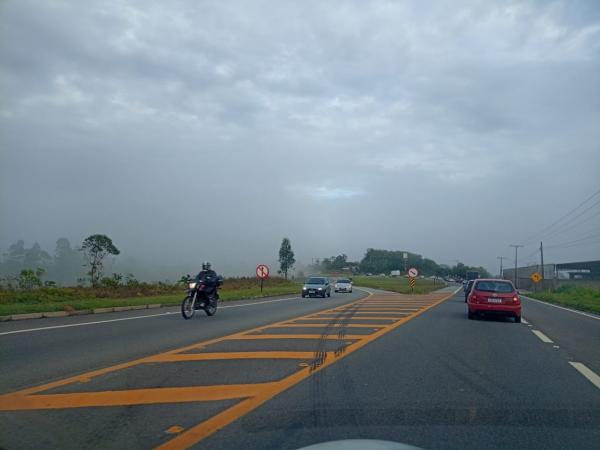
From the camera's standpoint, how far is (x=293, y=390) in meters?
7.52

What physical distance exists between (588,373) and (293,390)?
16.8ft

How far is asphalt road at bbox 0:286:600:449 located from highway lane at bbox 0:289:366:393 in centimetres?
5

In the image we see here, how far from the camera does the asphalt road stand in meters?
5.62

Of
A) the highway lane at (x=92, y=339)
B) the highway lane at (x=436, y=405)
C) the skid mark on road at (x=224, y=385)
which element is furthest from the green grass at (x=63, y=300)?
the highway lane at (x=436, y=405)

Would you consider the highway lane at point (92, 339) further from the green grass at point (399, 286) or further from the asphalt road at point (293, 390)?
the green grass at point (399, 286)

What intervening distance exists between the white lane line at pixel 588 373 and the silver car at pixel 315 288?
26.9 m

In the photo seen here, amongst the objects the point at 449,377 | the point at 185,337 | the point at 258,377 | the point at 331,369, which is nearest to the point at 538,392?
the point at 449,377

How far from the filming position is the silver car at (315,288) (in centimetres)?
3678

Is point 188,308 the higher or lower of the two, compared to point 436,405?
higher

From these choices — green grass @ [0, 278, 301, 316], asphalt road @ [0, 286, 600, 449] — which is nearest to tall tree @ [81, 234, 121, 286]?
green grass @ [0, 278, 301, 316]

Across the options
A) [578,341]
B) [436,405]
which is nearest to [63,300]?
[578,341]

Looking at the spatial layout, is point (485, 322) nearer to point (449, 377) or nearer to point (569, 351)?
point (569, 351)

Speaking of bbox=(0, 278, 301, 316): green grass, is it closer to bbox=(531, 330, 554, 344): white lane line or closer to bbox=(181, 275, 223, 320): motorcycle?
bbox=(181, 275, 223, 320): motorcycle

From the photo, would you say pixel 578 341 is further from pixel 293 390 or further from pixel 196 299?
pixel 196 299
